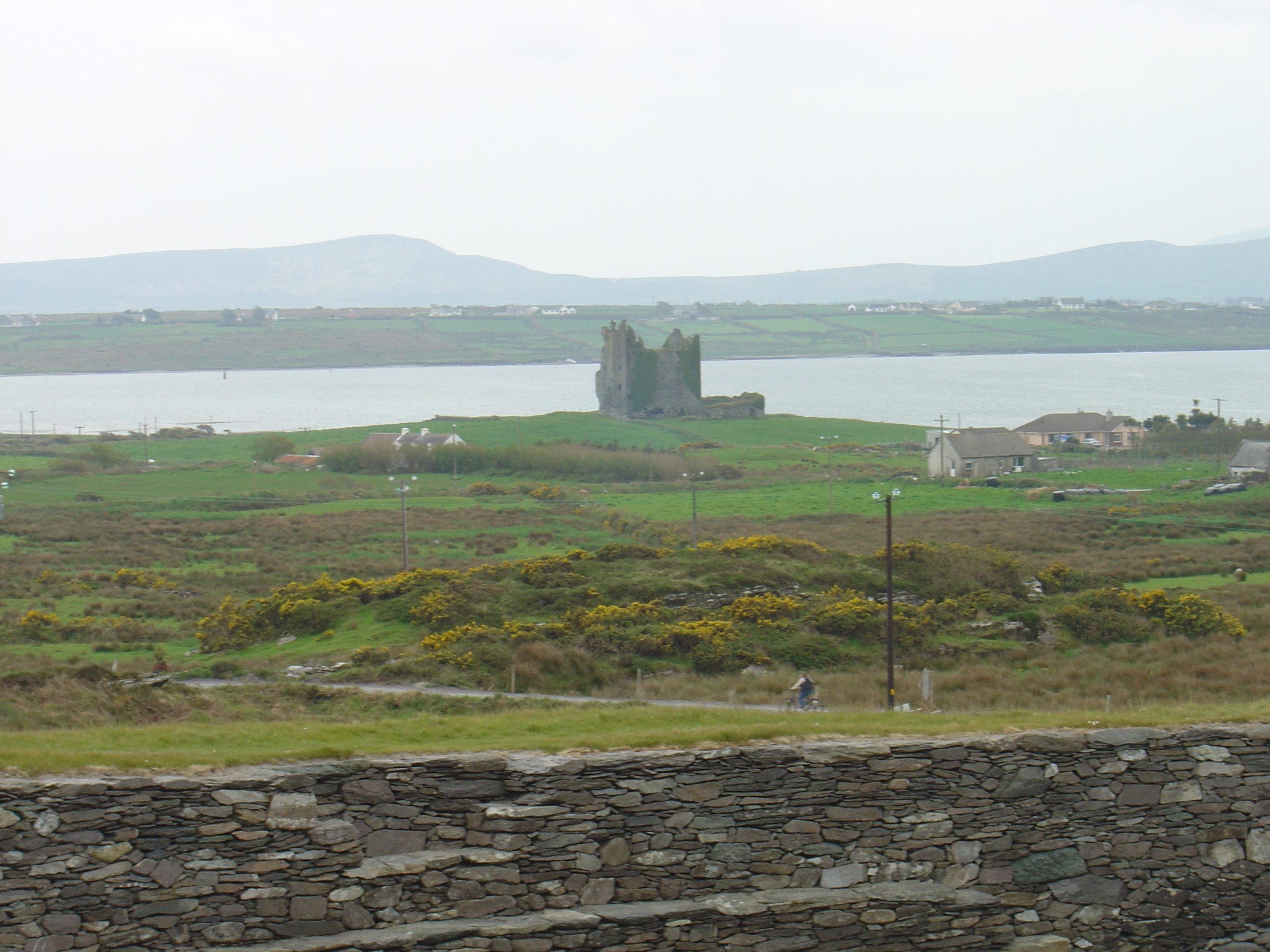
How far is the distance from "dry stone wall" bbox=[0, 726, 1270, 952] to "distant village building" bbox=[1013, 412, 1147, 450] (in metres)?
85.3

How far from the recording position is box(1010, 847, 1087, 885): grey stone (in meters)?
11.3

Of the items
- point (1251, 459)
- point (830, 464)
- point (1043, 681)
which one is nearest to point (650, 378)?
point (830, 464)

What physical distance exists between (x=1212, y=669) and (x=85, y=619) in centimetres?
2646

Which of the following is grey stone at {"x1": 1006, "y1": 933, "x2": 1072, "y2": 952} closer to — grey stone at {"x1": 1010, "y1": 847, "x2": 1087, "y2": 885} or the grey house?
grey stone at {"x1": 1010, "y1": 847, "x2": 1087, "y2": 885}

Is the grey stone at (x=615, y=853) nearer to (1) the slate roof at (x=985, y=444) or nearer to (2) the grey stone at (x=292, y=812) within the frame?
(2) the grey stone at (x=292, y=812)

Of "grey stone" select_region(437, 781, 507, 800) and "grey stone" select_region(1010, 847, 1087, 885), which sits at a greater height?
"grey stone" select_region(437, 781, 507, 800)

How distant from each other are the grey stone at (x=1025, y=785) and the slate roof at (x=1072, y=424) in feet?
285

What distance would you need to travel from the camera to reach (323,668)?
24.8m

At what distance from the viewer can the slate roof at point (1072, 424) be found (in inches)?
3738

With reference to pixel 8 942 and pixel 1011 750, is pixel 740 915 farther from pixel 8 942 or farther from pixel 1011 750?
pixel 8 942

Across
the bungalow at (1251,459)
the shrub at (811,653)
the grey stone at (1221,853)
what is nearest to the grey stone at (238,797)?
the grey stone at (1221,853)

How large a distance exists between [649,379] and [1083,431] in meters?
45.2

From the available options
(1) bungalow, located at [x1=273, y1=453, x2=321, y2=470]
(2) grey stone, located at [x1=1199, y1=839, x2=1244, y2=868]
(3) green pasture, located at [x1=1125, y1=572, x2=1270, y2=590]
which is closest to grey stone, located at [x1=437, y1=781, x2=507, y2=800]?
(2) grey stone, located at [x1=1199, y1=839, x2=1244, y2=868]

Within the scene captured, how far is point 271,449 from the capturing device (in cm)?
Result: 9262
